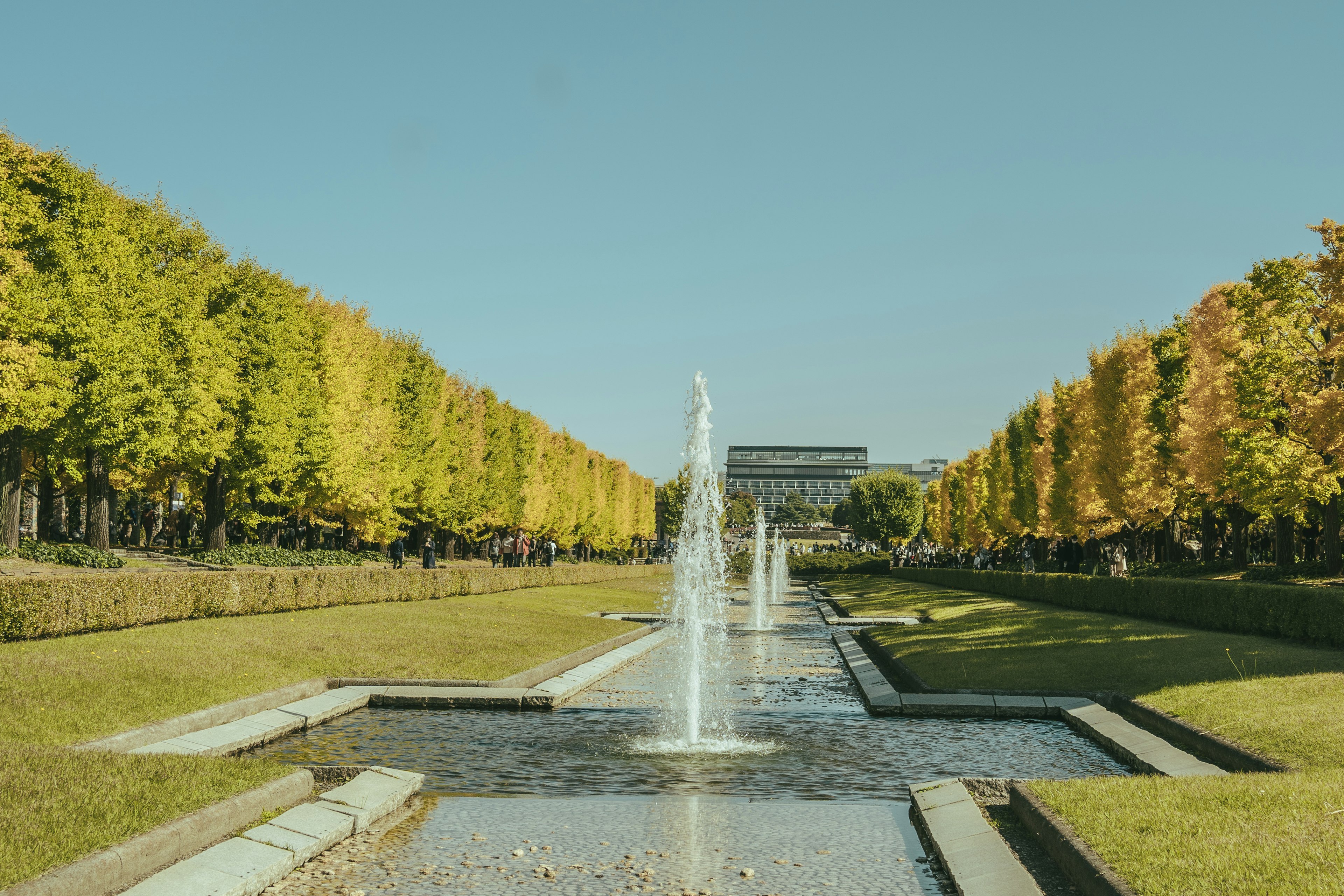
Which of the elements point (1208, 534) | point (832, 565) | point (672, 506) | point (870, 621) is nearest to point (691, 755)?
point (870, 621)

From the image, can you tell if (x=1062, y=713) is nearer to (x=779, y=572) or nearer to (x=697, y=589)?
(x=697, y=589)

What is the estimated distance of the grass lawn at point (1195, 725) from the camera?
19.3 ft

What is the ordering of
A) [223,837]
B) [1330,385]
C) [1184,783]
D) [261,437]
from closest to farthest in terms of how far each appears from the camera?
[223,837] → [1184,783] → [1330,385] → [261,437]

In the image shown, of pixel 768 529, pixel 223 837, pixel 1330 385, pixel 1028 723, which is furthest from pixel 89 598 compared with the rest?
pixel 768 529

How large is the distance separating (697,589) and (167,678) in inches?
272

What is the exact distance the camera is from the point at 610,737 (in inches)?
489

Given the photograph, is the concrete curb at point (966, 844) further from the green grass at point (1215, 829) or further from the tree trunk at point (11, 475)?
the tree trunk at point (11, 475)

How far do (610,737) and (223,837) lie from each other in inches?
229

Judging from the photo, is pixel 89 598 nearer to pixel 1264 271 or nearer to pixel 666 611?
pixel 666 611

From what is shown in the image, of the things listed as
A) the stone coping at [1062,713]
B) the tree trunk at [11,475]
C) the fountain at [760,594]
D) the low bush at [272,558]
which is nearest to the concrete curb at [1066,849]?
the stone coping at [1062,713]

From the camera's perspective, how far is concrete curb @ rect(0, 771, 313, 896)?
5617mm

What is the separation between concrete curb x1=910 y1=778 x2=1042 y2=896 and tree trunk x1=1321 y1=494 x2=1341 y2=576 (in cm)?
2223

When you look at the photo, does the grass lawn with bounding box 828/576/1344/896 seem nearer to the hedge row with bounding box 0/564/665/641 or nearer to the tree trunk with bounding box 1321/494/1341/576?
the tree trunk with bounding box 1321/494/1341/576

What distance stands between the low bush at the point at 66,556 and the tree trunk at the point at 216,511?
7.04 metres
